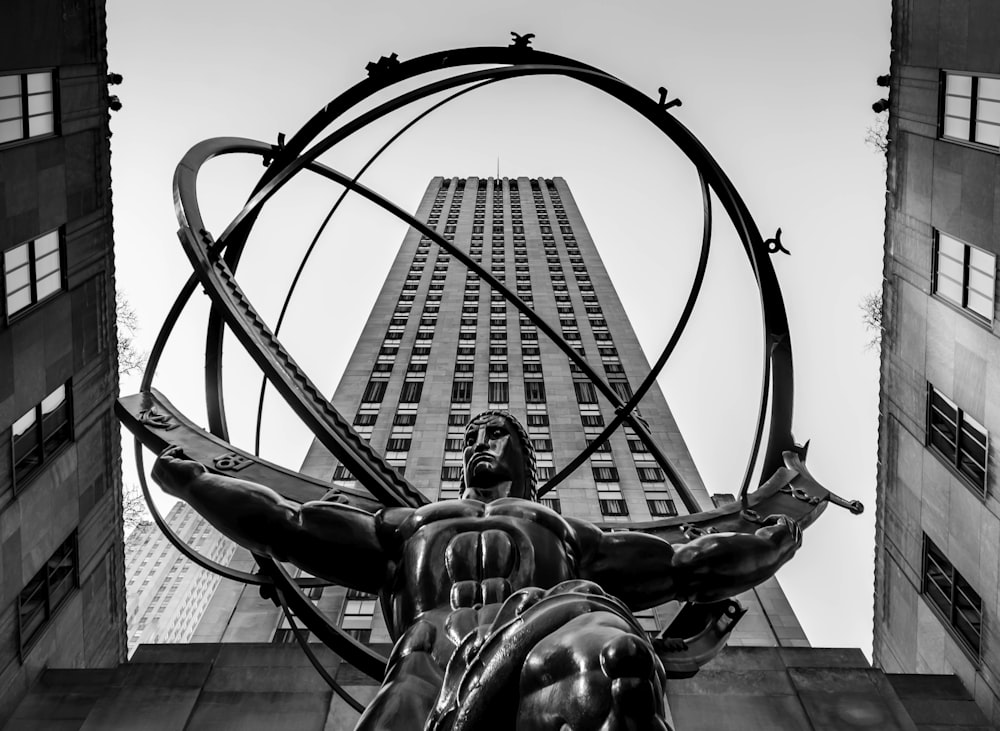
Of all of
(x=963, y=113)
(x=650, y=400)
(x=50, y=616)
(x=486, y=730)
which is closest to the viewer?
(x=486, y=730)

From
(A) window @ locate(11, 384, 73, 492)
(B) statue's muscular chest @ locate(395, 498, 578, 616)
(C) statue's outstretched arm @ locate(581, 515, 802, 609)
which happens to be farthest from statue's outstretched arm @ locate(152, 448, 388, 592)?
(A) window @ locate(11, 384, 73, 492)

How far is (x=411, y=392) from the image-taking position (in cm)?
3900

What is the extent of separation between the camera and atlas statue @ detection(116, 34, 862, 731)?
11.1 ft

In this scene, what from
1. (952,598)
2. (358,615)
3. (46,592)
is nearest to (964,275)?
(952,598)

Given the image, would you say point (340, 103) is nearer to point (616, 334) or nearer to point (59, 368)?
point (59, 368)

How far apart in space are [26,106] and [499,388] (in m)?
25.9

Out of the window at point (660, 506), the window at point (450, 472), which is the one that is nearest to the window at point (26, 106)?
the window at point (450, 472)

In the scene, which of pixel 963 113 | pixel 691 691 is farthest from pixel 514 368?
pixel 691 691

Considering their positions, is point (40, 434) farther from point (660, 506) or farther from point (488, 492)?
point (660, 506)

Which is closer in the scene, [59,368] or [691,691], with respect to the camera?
→ [691,691]

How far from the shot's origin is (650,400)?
38812 mm

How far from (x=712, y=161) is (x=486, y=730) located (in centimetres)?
742

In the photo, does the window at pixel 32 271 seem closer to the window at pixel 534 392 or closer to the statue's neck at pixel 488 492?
the statue's neck at pixel 488 492

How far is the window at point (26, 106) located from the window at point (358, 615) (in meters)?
13.8
